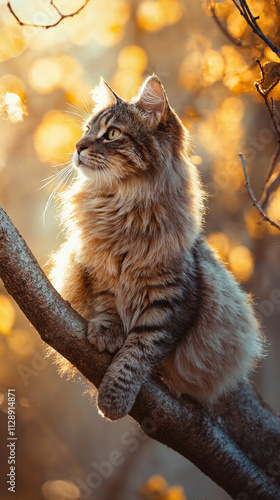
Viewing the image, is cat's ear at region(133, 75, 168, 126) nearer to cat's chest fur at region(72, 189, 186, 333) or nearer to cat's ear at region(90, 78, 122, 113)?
cat's ear at region(90, 78, 122, 113)

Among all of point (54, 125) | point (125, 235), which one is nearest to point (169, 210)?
point (125, 235)

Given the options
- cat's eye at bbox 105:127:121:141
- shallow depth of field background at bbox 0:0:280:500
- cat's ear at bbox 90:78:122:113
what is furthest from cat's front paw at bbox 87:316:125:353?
shallow depth of field background at bbox 0:0:280:500

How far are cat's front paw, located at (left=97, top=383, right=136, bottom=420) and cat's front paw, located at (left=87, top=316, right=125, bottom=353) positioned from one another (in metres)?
0.11

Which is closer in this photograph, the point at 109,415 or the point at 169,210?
the point at 109,415

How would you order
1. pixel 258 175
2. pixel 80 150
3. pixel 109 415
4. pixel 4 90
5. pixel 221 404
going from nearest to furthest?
pixel 109 415
pixel 80 150
pixel 221 404
pixel 4 90
pixel 258 175

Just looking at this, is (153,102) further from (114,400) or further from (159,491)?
(159,491)

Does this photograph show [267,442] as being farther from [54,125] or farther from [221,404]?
[54,125]

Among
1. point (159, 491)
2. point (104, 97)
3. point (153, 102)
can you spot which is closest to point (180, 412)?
point (153, 102)

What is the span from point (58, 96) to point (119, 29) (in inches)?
20.2

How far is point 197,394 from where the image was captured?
1.41 meters

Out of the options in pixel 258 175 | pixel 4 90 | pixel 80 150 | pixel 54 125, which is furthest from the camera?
pixel 258 175

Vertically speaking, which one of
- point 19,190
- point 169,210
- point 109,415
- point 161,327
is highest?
point 169,210

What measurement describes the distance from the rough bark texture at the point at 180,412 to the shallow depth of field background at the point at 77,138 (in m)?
0.88

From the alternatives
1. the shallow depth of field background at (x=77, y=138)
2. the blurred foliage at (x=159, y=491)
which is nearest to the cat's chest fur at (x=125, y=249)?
the shallow depth of field background at (x=77, y=138)
